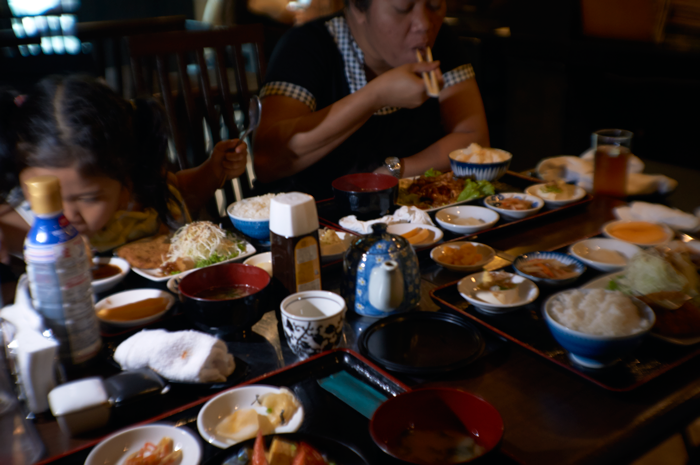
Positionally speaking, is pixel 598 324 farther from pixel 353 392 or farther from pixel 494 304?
pixel 353 392

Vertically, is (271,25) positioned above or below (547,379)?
above

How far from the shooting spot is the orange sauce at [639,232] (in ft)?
5.03

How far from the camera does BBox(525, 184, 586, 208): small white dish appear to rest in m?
1.84

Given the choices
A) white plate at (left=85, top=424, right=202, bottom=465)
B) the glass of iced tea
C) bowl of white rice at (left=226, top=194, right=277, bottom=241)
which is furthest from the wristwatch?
white plate at (left=85, top=424, right=202, bottom=465)

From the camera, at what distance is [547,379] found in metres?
0.97

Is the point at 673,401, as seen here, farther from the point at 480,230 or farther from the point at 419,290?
the point at 480,230

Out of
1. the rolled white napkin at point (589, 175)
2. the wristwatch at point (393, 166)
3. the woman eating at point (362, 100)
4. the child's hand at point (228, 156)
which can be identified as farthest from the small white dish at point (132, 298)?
the rolled white napkin at point (589, 175)

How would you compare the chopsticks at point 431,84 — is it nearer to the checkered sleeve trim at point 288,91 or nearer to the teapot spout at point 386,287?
the checkered sleeve trim at point 288,91

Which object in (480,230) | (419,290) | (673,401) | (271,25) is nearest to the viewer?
(673,401)

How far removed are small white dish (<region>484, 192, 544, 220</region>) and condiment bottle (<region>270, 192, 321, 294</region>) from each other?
798 mm

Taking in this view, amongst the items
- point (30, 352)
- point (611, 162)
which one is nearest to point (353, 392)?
point (30, 352)

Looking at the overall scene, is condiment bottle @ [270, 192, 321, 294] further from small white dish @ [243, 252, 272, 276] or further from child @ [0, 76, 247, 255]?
child @ [0, 76, 247, 255]

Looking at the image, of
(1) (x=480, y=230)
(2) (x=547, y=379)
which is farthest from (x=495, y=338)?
(1) (x=480, y=230)

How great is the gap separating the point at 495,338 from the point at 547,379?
5.8 inches
